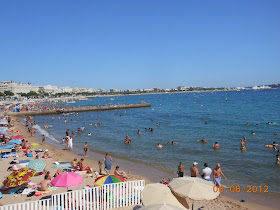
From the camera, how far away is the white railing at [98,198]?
23.6 ft

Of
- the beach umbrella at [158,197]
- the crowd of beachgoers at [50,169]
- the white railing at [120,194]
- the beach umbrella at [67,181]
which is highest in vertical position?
the beach umbrella at [158,197]

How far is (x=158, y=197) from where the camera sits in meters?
6.16

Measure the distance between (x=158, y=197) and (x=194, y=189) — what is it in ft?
3.51

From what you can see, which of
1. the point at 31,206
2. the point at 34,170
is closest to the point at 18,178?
the point at 34,170

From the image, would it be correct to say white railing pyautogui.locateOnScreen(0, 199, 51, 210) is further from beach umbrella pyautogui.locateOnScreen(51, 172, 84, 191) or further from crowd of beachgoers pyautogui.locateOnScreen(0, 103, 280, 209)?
crowd of beachgoers pyautogui.locateOnScreen(0, 103, 280, 209)

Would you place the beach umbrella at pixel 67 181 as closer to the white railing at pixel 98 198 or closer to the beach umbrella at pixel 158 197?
the white railing at pixel 98 198

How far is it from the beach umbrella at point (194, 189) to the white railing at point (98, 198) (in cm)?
183

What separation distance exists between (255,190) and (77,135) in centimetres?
2143

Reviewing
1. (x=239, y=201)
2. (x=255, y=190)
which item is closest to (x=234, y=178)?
(x=255, y=190)

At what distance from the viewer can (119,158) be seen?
56.9 ft

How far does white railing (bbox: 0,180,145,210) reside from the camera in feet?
23.6

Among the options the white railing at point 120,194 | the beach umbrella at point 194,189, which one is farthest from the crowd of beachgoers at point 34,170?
the beach umbrella at point 194,189

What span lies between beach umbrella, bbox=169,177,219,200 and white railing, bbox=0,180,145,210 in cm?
183

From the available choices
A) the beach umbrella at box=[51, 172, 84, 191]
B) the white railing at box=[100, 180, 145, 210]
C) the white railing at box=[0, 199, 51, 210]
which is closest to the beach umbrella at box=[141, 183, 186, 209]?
the white railing at box=[100, 180, 145, 210]
